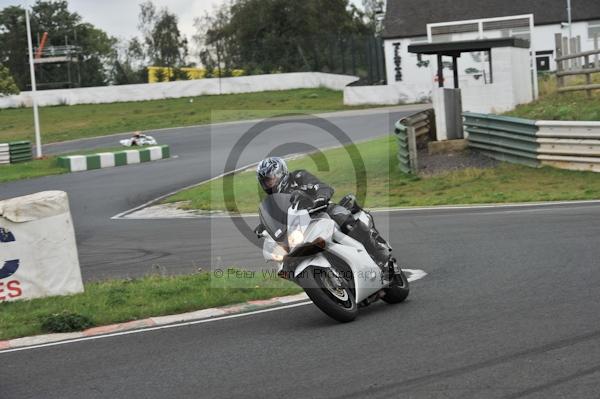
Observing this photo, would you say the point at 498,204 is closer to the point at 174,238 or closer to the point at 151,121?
the point at 174,238

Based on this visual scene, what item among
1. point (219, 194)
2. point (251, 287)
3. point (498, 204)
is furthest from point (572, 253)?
point (219, 194)

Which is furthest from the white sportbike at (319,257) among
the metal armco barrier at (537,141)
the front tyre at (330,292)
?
the metal armco barrier at (537,141)

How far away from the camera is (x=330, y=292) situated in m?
7.87

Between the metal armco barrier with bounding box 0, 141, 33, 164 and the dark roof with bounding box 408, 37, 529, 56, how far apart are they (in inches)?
722

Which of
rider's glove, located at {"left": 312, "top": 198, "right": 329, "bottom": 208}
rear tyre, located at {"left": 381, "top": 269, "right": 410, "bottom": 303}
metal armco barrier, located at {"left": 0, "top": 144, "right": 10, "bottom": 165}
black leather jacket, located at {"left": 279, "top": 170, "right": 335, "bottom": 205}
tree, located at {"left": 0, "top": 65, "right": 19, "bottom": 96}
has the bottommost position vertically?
rear tyre, located at {"left": 381, "top": 269, "right": 410, "bottom": 303}

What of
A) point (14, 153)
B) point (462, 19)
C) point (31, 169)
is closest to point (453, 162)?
point (31, 169)

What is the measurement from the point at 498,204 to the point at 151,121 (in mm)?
32965

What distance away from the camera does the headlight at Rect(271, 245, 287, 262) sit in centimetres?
780

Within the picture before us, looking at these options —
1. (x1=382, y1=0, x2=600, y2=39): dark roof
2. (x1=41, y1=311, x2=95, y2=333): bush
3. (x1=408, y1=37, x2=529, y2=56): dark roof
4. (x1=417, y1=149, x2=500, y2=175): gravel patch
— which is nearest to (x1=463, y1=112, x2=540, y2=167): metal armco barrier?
(x1=417, y1=149, x2=500, y2=175): gravel patch

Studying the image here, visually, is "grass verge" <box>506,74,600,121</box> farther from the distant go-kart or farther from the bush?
the distant go-kart

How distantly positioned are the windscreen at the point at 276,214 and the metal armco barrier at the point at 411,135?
1371 cm

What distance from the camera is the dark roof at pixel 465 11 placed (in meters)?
58.2

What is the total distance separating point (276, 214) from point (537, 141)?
42.9 feet

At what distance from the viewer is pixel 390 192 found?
20.3 m
